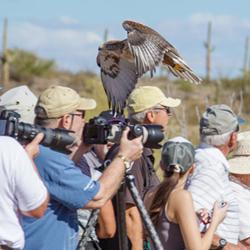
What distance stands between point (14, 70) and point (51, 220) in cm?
3082

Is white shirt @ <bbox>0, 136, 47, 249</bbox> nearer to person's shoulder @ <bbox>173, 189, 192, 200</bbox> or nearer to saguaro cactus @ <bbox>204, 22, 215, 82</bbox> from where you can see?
person's shoulder @ <bbox>173, 189, 192, 200</bbox>

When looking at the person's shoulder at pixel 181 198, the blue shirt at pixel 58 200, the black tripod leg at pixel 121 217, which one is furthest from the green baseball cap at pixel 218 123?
the blue shirt at pixel 58 200

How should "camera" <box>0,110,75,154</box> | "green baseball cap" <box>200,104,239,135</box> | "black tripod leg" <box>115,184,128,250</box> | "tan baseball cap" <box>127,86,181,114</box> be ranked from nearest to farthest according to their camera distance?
"camera" <box>0,110,75,154</box>, "black tripod leg" <box>115,184,128,250</box>, "green baseball cap" <box>200,104,239,135</box>, "tan baseball cap" <box>127,86,181,114</box>

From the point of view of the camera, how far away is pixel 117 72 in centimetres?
618

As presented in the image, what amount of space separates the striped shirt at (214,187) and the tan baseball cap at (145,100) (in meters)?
0.80

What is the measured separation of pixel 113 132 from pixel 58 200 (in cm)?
47

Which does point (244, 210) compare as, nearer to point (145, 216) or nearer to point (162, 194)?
point (162, 194)

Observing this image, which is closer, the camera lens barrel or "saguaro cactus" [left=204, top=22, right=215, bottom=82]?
the camera lens barrel

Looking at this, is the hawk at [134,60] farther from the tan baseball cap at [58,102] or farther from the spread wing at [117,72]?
the tan baseball cap at [58,102]

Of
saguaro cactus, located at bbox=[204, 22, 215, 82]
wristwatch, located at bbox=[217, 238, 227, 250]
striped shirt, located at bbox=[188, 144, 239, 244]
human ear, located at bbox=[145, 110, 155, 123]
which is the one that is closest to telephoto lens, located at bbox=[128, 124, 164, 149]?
striped shirt, located at bbox=[188, 144, 239, 244]

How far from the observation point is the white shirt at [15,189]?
452 cm

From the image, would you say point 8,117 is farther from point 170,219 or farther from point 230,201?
point 230,201

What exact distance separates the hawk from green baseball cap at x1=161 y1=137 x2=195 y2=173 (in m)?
0.48

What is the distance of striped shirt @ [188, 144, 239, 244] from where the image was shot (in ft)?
19.0
